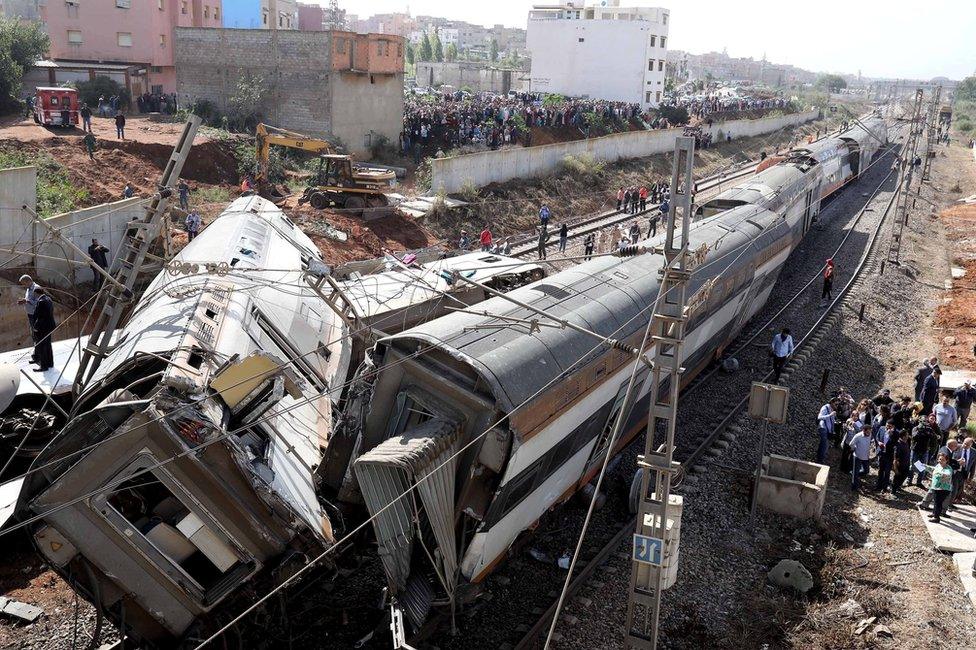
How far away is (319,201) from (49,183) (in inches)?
348

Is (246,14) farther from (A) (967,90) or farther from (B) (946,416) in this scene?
(A) (967,90)

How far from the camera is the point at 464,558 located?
378 inches

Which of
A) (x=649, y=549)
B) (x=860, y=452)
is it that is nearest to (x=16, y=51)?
(x=860, y=452)

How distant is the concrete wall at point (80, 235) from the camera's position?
20.9 metres

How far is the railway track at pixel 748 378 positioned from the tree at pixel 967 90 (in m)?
141

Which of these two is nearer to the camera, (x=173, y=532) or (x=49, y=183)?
(x=173, y=532)

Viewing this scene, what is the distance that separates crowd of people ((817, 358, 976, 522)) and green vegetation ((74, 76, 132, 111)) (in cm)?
3804

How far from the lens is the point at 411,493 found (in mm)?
9367

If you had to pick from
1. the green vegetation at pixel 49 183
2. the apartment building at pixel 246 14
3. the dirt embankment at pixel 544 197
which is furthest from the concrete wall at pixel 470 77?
the green vegetation at pixel 49 183

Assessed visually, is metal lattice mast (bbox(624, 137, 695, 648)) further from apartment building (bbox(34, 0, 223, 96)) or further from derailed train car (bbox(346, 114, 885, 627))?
apartment building (bbox(34, 0, 223, 96))

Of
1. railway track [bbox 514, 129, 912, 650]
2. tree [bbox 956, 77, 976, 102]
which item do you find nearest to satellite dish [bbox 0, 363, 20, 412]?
railway track [bbox 514, 129, 912, 650]

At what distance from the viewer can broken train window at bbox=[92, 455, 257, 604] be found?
8594 mm

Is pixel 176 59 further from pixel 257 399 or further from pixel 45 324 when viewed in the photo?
pixel 257 399

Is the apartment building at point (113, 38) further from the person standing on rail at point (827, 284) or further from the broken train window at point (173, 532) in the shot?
the broken train window at point (173, 532)
